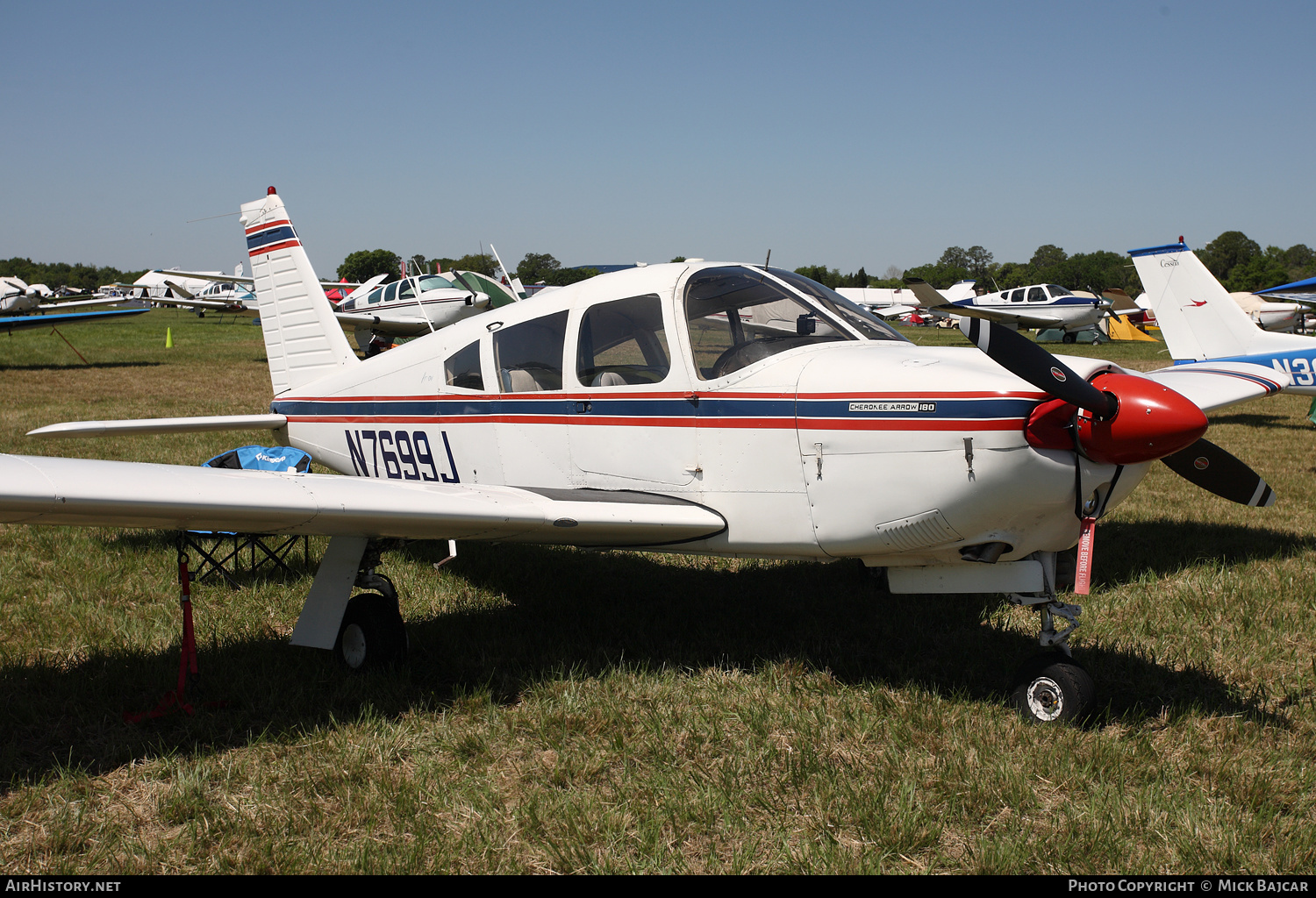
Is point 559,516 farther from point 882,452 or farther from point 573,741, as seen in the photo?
point 882,452

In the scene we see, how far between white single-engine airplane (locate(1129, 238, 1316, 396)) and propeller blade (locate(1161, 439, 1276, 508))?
7618 millimetres

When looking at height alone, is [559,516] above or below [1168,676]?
above

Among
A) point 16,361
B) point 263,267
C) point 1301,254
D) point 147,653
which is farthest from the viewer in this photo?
point 1301,254

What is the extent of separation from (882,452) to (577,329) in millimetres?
1896

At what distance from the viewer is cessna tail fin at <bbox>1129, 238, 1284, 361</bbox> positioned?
1165 centimetres

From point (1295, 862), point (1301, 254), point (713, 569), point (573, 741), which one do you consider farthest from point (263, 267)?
point (1301, 254)

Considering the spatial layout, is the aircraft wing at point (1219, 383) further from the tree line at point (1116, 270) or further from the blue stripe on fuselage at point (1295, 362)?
the tree line at point (1116, 270)

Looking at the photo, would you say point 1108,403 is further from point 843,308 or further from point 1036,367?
point 843,308

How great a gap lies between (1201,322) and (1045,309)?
24768 millimetres

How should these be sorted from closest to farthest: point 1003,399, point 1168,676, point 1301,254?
point 1003,399 → point 1168,676 → point 1301,254

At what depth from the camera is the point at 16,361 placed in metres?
24.3

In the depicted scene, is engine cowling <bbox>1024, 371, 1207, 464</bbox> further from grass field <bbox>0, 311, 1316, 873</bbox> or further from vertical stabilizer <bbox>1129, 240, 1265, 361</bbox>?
vertical stabilizer <bbox>1129, 240, 1265, 361</bbox>

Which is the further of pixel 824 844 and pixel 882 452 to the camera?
pixel 882 452

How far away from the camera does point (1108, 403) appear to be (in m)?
3.30
